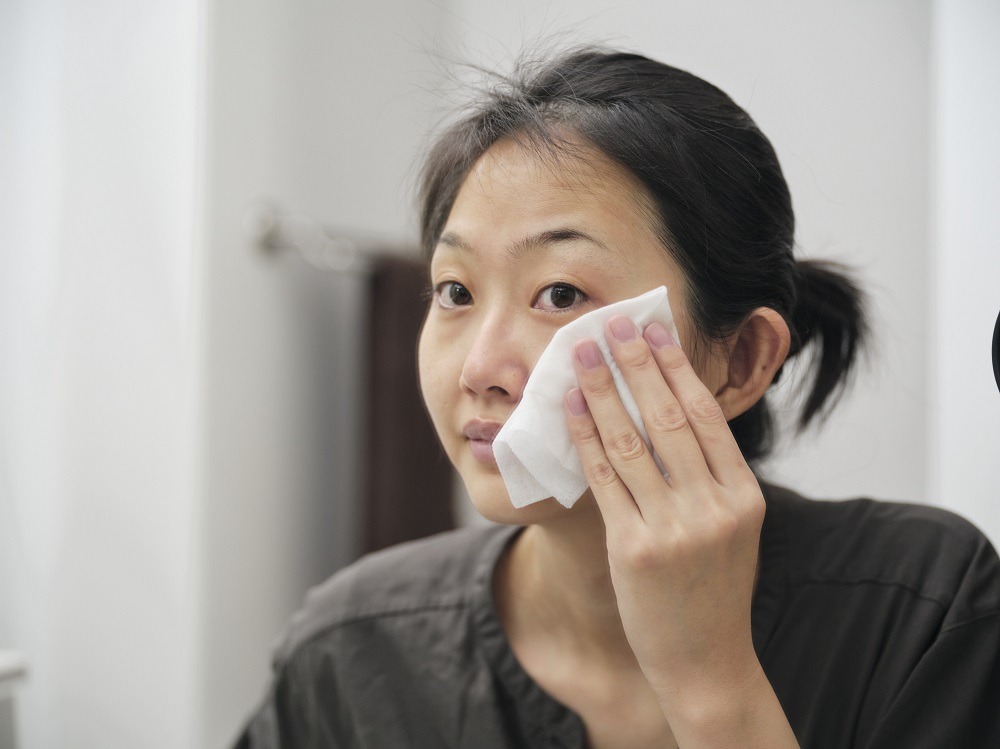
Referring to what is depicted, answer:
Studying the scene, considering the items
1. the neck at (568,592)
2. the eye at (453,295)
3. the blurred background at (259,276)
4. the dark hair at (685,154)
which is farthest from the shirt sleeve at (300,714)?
the dark hair at (685,154)

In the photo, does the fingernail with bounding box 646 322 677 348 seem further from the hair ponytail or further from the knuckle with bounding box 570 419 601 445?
the hair ponytail

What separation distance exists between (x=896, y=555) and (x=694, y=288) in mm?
323

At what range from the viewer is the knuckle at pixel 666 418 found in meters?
0.60

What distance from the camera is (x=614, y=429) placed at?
2.01ft

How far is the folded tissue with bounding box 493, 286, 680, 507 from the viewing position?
612 mm

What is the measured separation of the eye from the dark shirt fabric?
30 cm

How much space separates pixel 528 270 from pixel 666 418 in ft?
0.52

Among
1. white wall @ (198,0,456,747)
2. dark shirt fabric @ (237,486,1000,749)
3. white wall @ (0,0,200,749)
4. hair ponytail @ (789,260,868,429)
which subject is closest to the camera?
dark shirt fabric @ (237,486,1000,749)

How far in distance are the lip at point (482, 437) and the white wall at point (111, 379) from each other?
2.08 ft

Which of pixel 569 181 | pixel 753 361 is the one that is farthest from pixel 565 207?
pixel 753 361

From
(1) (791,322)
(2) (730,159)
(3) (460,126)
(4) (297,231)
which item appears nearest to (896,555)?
(1) (791,322)

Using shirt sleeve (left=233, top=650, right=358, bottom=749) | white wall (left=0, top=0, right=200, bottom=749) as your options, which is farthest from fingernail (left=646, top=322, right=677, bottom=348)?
white wall (left=0, top=0, right=200, bottom=749)

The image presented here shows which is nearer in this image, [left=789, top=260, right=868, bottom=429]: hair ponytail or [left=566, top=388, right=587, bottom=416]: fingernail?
[left=566, top=388, right=587, bottom=416]: fingernail

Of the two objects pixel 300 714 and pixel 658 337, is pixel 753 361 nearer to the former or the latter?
pixel 658 337
